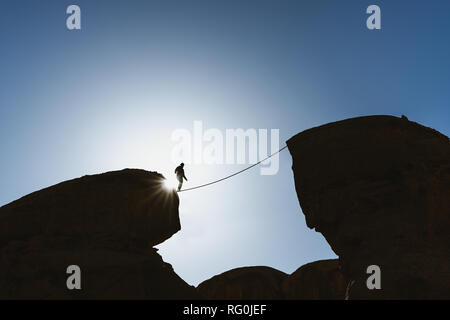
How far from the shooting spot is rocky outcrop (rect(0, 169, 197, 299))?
17.6 m

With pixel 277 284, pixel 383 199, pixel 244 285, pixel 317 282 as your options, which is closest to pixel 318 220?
pixel 383 199

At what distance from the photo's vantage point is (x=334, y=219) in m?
19.0

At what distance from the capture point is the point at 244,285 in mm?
36594

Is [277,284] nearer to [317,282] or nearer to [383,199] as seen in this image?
[317,282]

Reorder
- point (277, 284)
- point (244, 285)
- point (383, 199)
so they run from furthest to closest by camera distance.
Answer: point (244, 285), point (277, 284), point (383, 199)

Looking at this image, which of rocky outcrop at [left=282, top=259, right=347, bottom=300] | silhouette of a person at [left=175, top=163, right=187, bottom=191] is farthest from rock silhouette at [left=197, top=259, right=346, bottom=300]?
silhouette of a person at [left=175, top=163, right=187, bottom=191]

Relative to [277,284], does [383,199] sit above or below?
above

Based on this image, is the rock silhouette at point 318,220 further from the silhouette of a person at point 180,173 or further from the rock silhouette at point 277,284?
the rock silhouette at point 277,284

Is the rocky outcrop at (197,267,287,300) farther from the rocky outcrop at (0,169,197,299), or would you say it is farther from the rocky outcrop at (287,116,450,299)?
the rocky outcrop at (287,116,450,299)

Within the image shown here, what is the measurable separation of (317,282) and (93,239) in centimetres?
2184

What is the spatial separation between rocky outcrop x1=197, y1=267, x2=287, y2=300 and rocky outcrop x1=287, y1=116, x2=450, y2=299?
A: 17754mm
